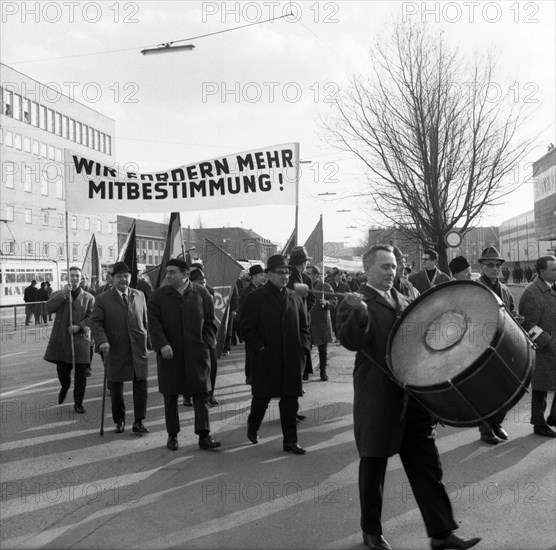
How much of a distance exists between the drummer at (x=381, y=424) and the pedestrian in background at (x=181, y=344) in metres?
2.83

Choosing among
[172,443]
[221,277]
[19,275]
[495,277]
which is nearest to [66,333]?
[221,277]

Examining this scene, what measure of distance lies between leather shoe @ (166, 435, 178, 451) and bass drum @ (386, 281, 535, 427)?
345cm

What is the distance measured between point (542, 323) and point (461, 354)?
397cm

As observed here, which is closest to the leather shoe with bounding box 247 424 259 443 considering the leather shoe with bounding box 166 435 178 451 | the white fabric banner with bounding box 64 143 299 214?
the leather shoe with bounding box 166 435 178 451

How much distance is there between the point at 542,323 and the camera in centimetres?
706

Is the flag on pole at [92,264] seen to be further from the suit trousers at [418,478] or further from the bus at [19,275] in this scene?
the bus at [19,275]

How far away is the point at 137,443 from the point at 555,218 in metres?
68.5

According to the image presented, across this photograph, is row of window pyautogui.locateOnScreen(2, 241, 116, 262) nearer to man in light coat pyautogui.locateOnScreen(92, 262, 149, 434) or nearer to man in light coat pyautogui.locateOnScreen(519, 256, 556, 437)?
man in light coat pyautogui.locateOnScreen(92, 262, 149, 434)

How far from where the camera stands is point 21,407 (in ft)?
29.7

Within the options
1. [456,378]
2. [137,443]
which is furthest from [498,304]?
[137,443]

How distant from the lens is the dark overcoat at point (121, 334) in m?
7.44

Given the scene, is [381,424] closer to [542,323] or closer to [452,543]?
[452,543]

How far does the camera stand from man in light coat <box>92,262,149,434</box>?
743cm

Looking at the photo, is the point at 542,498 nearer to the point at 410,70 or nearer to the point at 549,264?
the point at 549,264
